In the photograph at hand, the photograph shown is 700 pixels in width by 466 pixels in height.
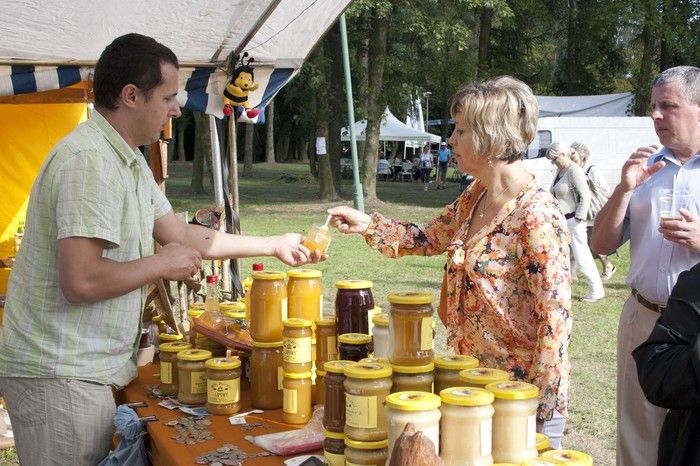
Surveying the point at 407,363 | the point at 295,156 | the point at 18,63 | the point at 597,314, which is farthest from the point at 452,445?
the point at 295,156

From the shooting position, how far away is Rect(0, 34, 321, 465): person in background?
88.4 inches

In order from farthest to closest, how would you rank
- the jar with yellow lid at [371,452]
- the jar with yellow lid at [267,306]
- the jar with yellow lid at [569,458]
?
the jar with yellow lid at [267,306] < the jar with yellow lid at [371,452] < the jar with yellow lid at [569,458]

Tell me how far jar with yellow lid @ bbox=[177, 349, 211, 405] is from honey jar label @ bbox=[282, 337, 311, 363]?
0.41m

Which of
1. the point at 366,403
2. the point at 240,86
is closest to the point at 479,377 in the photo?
the point at 366,403

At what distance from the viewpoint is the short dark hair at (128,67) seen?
2.31m

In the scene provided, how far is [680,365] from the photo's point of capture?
2.12 meters

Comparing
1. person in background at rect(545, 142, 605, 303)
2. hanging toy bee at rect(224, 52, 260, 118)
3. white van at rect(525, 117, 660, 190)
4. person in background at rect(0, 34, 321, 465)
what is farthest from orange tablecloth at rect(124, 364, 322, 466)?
white van at rect(525, 117, 660, 190)

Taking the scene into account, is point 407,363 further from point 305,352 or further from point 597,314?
point 597,314

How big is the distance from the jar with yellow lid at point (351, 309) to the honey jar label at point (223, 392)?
0.40 metres

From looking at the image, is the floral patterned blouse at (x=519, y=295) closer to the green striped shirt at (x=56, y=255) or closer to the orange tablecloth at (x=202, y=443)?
the orange tablecloth at (x=202, y=443)

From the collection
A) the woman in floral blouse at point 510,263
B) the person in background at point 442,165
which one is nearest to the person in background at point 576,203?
the woman in floral blouse at point 510,263

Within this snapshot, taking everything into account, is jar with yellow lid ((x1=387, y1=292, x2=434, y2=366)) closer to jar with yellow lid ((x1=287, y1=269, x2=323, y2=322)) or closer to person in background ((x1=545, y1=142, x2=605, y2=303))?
jar with yellow lid ((x1=287, y1=269, x2=323, y2=322))

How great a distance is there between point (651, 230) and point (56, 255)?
2302 mm

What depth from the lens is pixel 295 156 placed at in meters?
57.9
